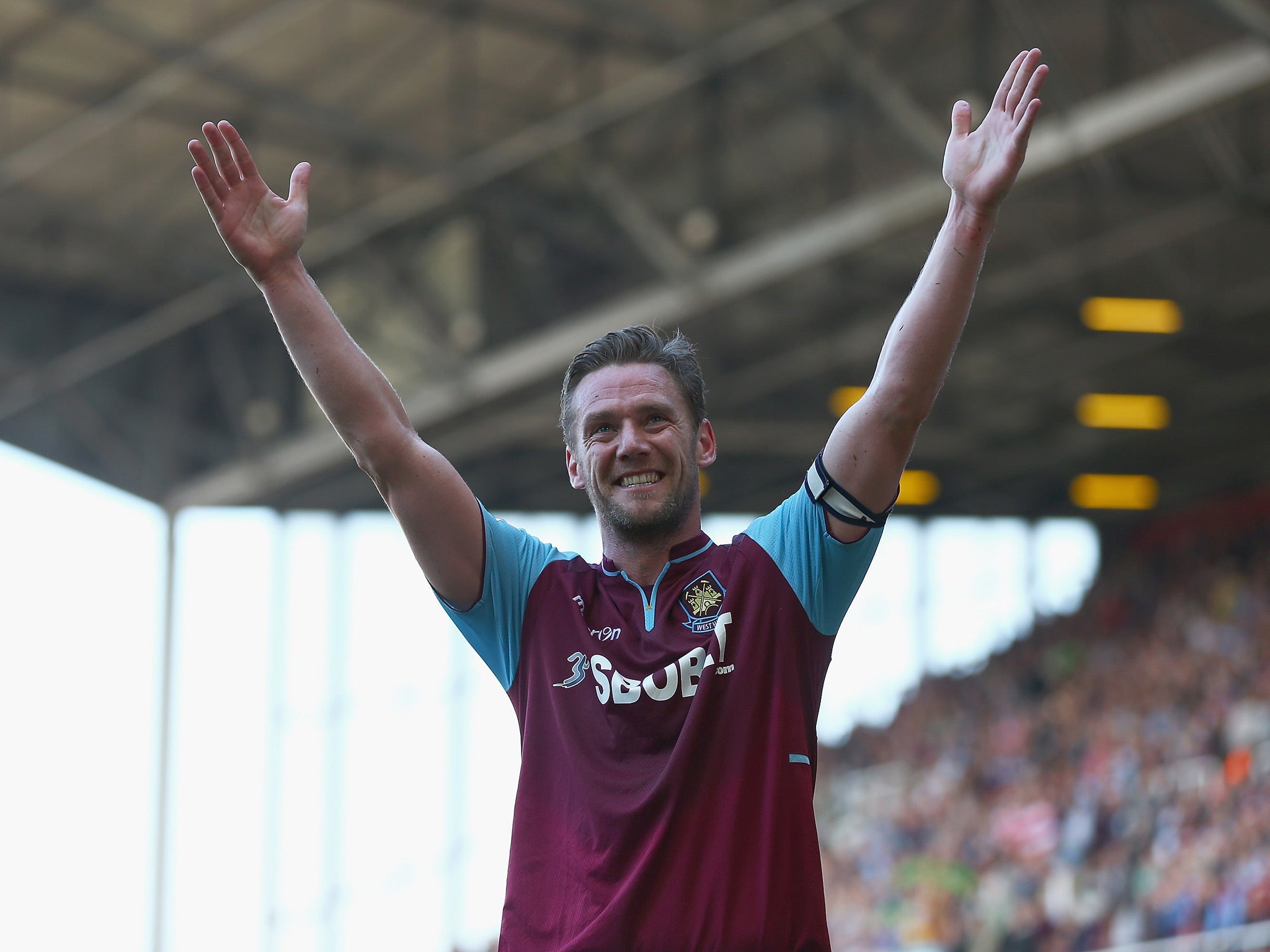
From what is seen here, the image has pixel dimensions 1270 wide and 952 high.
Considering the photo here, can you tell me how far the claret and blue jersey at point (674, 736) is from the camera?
284 centimetres

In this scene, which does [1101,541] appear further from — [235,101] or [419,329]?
[235,101]

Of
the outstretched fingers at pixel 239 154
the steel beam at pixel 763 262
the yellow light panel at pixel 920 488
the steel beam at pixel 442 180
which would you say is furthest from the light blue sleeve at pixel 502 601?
the yellow light panel at pixel 920 488

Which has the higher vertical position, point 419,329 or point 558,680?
point 419,329

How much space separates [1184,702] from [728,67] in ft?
36.5

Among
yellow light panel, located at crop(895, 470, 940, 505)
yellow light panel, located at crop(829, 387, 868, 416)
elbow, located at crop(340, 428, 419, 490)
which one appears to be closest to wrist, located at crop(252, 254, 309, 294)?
elbow, located at crop(340, 428, 419, 490)

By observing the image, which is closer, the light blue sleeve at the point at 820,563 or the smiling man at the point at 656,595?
the smiling man at the point at 656,595

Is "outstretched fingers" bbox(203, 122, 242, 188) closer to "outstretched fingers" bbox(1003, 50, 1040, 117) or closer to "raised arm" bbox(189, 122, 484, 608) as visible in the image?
"raised arm" bbox(189, 122, 484, 608)

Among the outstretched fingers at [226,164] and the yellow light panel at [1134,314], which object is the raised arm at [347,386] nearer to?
the outstretched fingers at [226,164]

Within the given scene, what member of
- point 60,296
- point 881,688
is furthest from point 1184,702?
point 60,296

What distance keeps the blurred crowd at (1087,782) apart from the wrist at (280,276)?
13593 mm

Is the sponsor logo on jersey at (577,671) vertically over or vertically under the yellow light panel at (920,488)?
under

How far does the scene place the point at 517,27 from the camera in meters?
15.1

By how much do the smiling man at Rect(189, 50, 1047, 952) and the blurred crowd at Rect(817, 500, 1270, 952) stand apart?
1312 centimetres

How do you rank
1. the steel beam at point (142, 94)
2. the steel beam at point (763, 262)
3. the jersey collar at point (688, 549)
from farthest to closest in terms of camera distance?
the steel beam at point (142, 94) < the steel beam at point (763, 262) < the jersey collar at point (688, 549)
